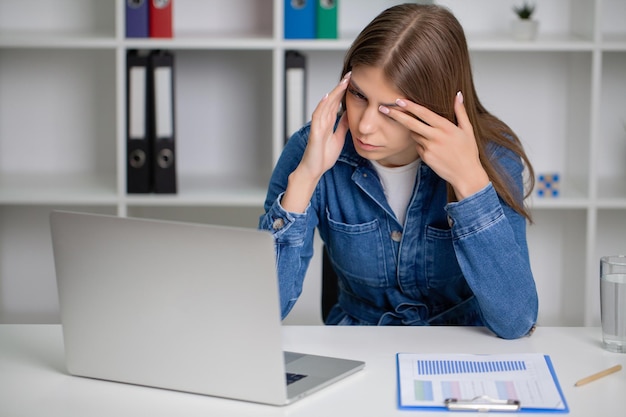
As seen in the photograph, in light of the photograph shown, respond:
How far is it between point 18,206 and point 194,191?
68 cm

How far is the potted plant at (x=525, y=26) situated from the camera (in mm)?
2666

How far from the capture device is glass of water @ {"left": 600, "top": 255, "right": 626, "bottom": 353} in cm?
141

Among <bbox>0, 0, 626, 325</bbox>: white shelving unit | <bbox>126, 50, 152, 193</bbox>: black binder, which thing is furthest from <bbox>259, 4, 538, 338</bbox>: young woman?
<bbox>0, 0, 626, 325</bbox>: white shelving unit

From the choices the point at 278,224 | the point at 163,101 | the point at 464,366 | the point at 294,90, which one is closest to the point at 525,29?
the point at 294,90

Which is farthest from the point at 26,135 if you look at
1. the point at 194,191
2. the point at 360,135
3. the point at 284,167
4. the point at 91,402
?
the point at 91,402

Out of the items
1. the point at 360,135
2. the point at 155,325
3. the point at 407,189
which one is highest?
the point at 360,135

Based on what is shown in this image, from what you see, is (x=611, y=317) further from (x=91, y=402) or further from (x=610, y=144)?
(x=610, y=144)

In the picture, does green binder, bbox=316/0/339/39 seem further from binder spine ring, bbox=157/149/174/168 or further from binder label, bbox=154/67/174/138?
binder spine ring, bbox=157/149/174/168

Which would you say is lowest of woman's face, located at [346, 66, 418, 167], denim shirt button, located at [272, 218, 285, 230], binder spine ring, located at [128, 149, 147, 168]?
denim shirt button, located at [272, 218, 285, 230]

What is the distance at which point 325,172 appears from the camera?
1.77 m

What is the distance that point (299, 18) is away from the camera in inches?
102

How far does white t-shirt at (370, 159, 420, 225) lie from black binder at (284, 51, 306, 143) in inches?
36.0

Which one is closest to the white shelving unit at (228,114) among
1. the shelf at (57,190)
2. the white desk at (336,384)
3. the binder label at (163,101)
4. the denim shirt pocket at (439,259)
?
the shelf at (57,190)

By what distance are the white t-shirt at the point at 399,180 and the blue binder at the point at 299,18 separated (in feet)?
3.19
